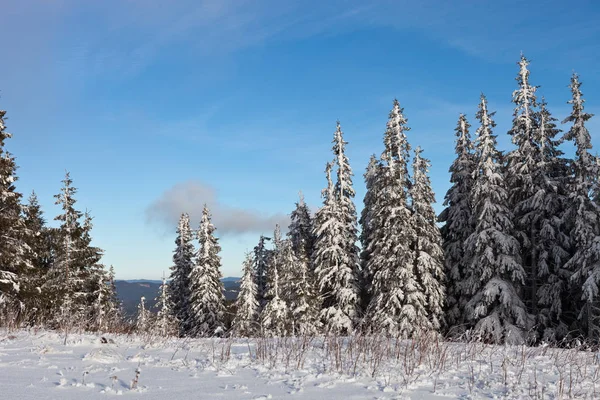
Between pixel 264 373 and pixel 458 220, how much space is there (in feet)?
95.2

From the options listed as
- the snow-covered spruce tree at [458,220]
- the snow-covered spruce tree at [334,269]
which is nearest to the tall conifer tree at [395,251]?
the snow-covered spruce tree at [334,269]

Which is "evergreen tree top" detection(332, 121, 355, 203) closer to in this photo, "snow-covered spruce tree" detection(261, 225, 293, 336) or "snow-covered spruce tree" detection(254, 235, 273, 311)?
"snow-covered spruce tree" detection(261, 225, 293, 336)

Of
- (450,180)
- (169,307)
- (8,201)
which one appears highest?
(450,180)

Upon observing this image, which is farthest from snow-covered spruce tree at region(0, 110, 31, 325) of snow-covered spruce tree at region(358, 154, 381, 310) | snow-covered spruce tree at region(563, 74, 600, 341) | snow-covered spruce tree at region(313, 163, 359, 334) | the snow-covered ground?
snow-covered spruce tree at region(563, 74, 600, 341)

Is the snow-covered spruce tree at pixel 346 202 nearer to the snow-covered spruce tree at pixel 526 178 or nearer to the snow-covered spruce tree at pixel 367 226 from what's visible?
the snow-covered spruce tree at pixel 367 226

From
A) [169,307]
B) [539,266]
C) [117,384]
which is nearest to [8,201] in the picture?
[117,384]

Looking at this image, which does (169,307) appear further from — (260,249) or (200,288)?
(260,249)

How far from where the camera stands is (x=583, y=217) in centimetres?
2603

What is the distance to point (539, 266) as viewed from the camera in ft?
93.5

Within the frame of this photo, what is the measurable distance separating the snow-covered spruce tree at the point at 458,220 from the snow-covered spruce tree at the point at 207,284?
19.6m

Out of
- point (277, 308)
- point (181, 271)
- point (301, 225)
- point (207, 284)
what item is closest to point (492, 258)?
point (277, 308)

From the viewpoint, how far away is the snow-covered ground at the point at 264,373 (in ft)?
18.2

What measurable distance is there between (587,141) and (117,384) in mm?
28855

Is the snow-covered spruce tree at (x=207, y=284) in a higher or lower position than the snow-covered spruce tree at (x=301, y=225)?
lower
